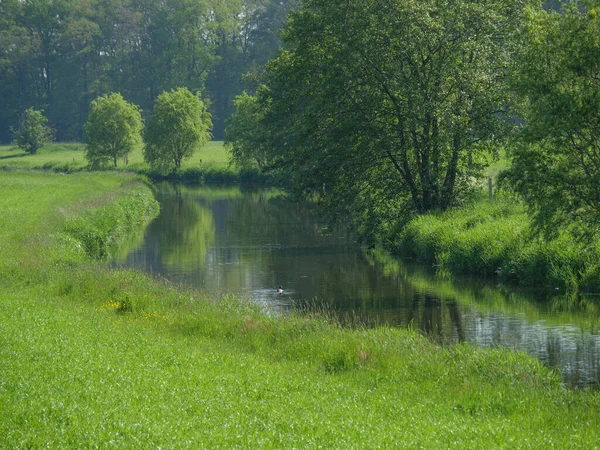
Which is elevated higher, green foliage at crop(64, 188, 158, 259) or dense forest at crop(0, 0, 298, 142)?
dense forest at crop(0, 0, 298, 142)

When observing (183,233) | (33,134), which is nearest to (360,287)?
(183,233)

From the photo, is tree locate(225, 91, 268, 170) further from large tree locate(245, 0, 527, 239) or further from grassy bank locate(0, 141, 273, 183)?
large tree locate(245, 0, 527, 239)

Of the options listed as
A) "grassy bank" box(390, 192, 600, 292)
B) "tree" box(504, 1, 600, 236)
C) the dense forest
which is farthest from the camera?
the dense forest

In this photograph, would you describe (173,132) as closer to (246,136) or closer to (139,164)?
(139,164)

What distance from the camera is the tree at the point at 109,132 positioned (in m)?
97.1

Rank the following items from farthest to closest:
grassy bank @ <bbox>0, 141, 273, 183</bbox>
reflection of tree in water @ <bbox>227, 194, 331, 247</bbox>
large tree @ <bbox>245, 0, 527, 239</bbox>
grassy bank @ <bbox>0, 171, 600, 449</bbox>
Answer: grassy bank @ <bbox>0, 141, 273, 183</bbox> < reflection of tree in water @ <bbox>227, 194, 331, 247</bbox> < large tree @ <bbox>245, 0, 527, 239</bbox> < grassy bank @ <bbox>0, 171, 600, 449</bbox>

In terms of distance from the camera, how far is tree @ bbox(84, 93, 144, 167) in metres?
97.1

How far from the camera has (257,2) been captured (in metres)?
154

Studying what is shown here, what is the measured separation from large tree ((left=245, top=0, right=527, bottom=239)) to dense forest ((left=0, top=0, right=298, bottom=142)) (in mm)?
104407

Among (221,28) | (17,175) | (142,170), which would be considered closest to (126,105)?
(142,170)

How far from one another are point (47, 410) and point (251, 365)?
427 cm

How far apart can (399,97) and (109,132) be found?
68.5m

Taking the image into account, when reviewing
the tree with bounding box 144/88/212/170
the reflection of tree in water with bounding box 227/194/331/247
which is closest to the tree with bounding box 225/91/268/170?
the tree with bounding box 144/88/212/170

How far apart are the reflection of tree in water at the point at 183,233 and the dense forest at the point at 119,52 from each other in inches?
3207
